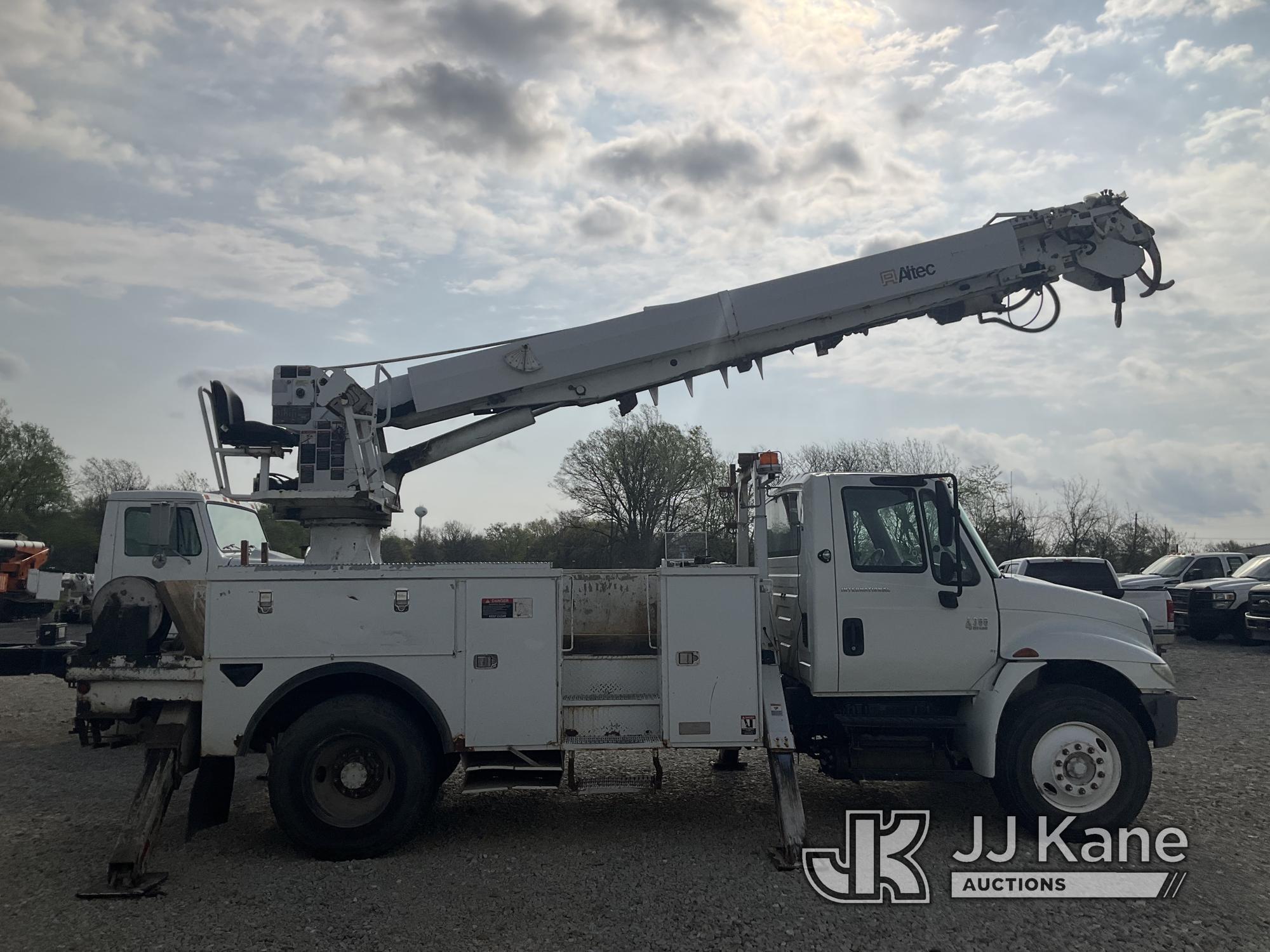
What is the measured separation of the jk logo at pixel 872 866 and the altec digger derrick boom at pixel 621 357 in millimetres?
3992

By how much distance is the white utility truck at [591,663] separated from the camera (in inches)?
247

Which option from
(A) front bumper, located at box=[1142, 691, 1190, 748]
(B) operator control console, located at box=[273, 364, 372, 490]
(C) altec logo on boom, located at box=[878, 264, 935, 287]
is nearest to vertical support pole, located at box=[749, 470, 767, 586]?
(C) altec logo on boom, located at box=[878, 264, 935, 287]

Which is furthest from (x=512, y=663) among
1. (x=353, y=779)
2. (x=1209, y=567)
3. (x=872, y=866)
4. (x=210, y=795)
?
(x=1209, y=567)

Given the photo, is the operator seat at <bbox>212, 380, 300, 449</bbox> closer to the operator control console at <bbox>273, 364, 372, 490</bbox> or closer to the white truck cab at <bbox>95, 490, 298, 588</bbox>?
the operator control console at <bbox>273, 364, 372, 490</bbox>

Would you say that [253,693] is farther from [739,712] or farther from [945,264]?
[945,264]

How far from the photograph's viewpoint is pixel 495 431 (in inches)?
328

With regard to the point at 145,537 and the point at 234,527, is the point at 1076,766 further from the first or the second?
the point at 145,537

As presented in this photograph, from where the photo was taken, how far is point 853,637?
6.72 meters

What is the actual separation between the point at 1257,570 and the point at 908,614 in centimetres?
2052

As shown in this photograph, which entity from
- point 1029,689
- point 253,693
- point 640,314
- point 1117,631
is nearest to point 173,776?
point 253,693

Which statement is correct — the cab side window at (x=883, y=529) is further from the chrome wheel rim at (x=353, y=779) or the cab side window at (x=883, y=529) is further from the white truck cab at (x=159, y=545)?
the white truck cab at (x=159, y=545)

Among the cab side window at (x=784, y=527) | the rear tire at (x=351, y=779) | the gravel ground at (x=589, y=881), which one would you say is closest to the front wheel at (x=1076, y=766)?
the gravel ground at (x=589, y=881)

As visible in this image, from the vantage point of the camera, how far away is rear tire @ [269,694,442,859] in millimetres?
6168

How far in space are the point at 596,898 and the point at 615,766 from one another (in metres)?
3.04
